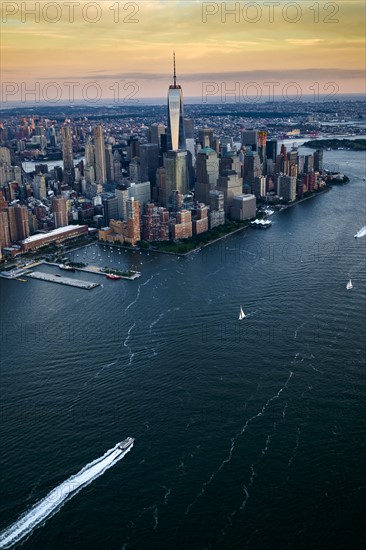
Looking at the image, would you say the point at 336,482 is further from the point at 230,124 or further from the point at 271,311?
the point at 230,124

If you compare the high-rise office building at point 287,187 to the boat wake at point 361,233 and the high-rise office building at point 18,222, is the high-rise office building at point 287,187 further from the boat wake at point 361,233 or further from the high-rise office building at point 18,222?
the high-rise office building at point 18,222

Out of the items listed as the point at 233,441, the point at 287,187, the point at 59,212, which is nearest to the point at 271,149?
the point at 287,187

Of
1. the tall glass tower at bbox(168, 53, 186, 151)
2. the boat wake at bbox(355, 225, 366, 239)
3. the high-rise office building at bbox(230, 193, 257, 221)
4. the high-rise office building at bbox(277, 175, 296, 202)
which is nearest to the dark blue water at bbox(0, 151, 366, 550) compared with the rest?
the boat wake at bbox(355, 225, 366, 239)

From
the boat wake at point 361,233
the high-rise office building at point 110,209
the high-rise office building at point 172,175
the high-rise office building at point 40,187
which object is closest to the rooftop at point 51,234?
the high-rise office building at point 110,209

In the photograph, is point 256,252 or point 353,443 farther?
point 256,252

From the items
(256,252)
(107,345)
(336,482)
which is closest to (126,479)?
(336,482)
